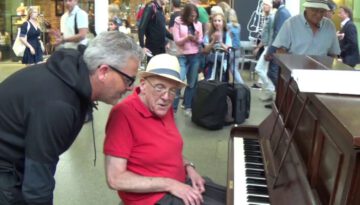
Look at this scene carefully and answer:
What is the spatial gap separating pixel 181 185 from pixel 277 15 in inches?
228

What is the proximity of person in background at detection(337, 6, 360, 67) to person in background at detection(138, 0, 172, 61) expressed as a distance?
2575mm

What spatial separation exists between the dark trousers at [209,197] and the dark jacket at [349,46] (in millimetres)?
4769

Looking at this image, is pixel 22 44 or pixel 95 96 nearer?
pixel 95 96

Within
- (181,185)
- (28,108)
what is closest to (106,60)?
(28,108)

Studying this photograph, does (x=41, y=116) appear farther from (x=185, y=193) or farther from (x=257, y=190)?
(x=257, y=190)

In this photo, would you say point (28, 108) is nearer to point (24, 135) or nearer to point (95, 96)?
point (24, 135)

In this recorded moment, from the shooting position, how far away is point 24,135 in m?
1.72

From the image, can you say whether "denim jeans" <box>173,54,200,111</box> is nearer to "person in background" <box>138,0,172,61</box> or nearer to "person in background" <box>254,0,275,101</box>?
"person in background" <box>138,0,172,61</box>

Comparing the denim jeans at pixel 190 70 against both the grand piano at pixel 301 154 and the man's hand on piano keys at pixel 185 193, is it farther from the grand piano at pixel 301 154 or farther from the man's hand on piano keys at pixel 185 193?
the man's hand on piano keys at pixel 185 193

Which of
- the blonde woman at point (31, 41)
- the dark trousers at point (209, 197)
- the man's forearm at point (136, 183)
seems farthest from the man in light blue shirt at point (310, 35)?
the blonde woman at point (31, 41)

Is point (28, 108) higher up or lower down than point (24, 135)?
higher up

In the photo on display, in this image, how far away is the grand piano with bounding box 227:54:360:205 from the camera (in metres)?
1.34

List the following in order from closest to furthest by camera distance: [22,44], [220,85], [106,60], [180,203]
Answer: [106,60] → [180,203] → [220,85] → [22,44]

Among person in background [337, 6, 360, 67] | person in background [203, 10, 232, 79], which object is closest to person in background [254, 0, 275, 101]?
person in background [203, 10, 232, 79]
